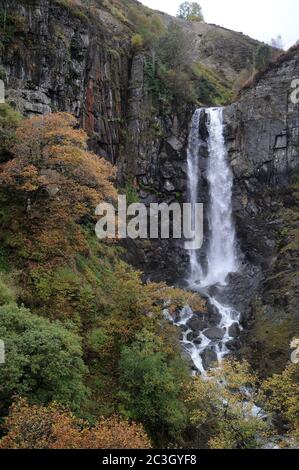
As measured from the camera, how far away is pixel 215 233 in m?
38.4

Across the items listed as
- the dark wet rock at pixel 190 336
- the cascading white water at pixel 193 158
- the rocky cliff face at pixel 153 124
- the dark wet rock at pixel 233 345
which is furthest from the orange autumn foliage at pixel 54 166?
the cascading white water at pixel 193 158

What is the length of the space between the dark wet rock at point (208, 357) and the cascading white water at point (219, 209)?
8927mm

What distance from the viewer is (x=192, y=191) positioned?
3953cm

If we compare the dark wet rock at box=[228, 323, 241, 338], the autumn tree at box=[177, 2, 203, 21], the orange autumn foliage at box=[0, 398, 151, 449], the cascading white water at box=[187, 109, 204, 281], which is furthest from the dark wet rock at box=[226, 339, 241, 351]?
the autumn tree at box=[177, 2, 203, 21]

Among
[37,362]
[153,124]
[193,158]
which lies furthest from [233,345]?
[153,124]

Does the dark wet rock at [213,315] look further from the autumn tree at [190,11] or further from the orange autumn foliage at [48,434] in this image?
the autumn tree at [190,11]

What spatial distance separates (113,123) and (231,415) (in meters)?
27.9

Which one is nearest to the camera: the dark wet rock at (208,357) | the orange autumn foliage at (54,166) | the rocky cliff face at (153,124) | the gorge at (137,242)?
the gorge at (137,242)

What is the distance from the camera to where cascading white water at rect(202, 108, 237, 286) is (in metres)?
36.8

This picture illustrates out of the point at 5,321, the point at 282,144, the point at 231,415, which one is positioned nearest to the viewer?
the point at 5,321

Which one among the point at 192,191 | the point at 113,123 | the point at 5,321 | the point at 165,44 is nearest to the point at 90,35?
the point at 113,123

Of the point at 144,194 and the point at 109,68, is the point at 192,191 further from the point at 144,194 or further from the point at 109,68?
the point at 109,68

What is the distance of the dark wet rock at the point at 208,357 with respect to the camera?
83.6 ft

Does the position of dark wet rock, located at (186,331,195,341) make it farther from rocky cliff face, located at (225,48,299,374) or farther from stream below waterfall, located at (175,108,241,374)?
rocky cliff face, located at (225,48,299,374)
